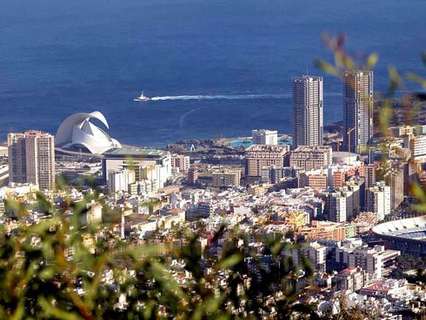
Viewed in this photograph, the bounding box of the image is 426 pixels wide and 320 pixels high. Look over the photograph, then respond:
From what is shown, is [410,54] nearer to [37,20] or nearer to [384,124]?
[37,20]

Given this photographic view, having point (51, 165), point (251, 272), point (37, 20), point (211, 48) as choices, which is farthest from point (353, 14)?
point (251, 272)

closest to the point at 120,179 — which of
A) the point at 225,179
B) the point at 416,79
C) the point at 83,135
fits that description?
the point at 225,179

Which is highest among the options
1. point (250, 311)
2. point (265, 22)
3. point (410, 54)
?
point (265, 22)

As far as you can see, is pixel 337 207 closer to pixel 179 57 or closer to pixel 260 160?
pixel 260 160

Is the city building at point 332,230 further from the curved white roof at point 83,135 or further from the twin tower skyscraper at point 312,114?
the curved white roof at point 83,135

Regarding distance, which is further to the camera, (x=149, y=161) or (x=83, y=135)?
(x=83, y=135)

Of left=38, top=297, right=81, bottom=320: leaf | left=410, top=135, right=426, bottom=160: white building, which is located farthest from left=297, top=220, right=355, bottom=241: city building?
left=38, top=297, right=81, bottom=320: leaf
